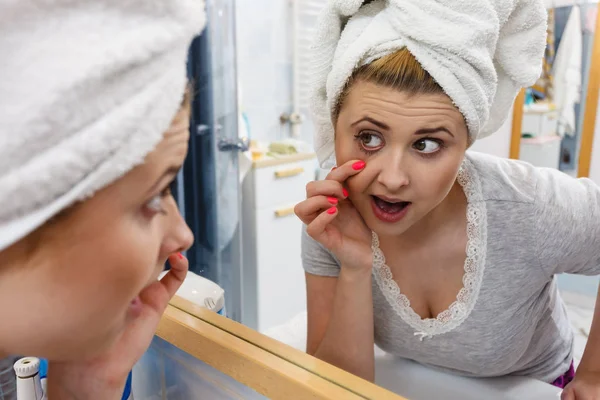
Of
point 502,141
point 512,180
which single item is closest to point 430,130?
point 512,180

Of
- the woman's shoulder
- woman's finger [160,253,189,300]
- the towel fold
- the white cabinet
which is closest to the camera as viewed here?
the towel fold

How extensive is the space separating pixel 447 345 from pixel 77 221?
584 millimetres

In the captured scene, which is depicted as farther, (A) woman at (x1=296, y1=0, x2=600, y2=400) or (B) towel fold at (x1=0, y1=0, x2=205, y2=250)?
(A) woman at (x1=296, y1=0, x2=600, y2=400)

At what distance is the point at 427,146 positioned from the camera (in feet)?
1.86

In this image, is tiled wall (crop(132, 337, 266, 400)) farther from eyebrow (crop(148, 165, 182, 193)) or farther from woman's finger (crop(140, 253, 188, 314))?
eyebrow (crop(148, 165, 182, 193))

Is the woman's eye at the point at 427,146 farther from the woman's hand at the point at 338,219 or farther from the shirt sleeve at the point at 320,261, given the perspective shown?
the shirt sleeve at the point at 320,261

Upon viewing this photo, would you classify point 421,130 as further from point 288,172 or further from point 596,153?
point 596,153

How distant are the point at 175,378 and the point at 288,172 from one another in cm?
111

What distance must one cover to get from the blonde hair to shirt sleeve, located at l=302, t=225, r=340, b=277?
0.30 m

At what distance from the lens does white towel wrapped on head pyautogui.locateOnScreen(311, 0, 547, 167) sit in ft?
1.67

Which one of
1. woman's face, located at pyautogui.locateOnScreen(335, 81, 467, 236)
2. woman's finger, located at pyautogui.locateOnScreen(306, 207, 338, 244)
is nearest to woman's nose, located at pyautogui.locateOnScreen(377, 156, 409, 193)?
woman's face, located at pyautogui.locateOnScreen(335, 81, 467, 236)

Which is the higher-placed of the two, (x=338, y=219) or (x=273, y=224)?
(x=338, y=219)

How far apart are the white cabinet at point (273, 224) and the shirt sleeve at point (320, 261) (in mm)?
858

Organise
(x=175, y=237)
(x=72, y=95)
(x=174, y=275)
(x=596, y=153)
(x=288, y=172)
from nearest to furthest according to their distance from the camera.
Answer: (x=72, y=95), (x=175, y=237), (x=174, y=275), (x=288, y=172), (x=596, y=153)
